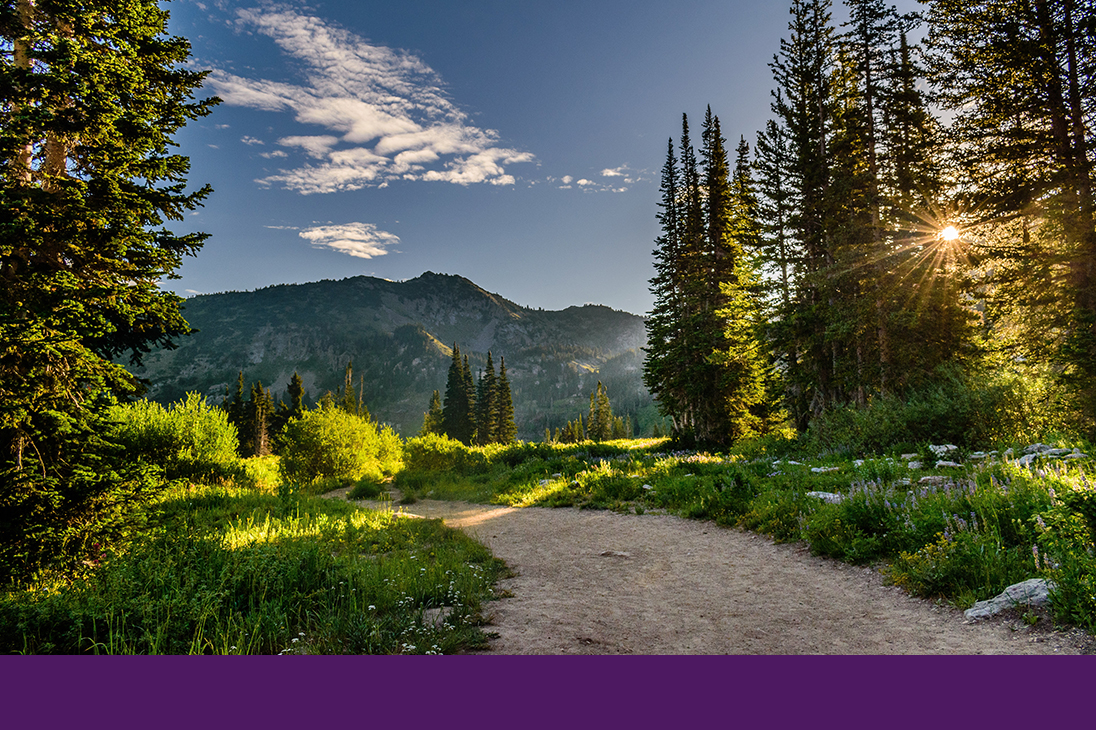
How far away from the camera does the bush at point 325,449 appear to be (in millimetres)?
19609

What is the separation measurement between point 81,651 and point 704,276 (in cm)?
2581

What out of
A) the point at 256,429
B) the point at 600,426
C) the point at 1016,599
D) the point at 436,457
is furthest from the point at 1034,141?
the point at 600,426

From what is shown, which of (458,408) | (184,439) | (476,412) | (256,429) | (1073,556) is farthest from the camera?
(476,412)

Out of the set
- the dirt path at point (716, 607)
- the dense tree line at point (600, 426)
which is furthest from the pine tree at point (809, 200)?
the dense tree line at point (600, 426)

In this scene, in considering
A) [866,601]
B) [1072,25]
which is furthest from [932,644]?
[1072,25]

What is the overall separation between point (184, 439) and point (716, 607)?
14971mm

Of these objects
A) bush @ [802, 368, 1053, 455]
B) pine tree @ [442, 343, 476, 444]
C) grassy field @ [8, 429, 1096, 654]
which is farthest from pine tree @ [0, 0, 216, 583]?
pine tree @ [442, 343, 476, 444]

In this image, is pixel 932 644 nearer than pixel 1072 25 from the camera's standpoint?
Yes

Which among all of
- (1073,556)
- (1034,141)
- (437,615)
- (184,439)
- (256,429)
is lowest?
(256,429)

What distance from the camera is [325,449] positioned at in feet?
65.3

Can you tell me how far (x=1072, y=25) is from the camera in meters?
11.5

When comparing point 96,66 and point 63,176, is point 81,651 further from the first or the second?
point 96,66

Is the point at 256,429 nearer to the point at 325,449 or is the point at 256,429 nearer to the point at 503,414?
the point at 503,414

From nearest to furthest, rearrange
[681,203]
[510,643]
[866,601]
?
[510,643]
[866,601]
[681,203]
